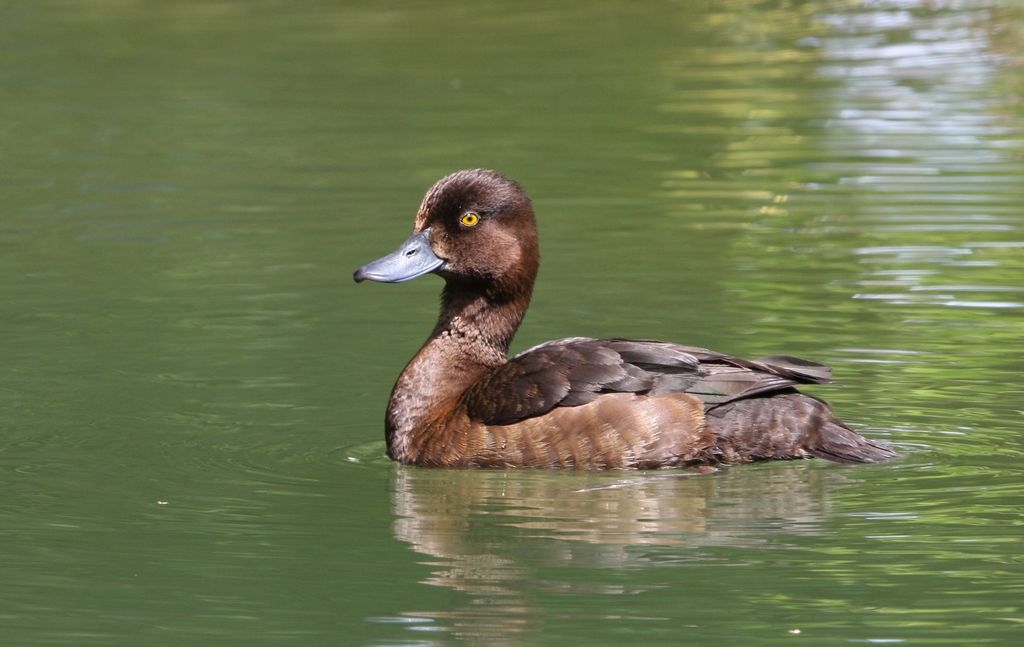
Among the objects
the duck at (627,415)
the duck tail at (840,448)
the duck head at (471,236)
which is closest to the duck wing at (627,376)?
the duck at (627,415)

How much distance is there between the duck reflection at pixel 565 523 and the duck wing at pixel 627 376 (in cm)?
31

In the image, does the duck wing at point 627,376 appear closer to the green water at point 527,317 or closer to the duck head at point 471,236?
the green water at point 527,317

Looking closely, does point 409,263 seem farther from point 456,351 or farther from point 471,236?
point 456,351

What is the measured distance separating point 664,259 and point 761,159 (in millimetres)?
3712

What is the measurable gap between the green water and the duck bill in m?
0.77

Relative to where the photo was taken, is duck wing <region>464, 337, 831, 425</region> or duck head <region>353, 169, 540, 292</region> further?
duck head <region>353, 169, 540, 292</region>

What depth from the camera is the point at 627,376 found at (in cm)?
860

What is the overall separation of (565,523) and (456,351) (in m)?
1.80

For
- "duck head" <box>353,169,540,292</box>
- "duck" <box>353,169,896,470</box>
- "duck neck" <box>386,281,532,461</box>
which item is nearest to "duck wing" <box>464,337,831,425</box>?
"duck" <box>353,169,896,470</box>

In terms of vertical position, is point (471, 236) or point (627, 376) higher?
point (471, 236)

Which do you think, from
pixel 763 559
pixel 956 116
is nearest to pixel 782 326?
pixel 763 559

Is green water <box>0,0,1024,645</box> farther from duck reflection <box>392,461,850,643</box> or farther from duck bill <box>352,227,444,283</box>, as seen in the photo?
duck bill <box>352,227,444,283</box>

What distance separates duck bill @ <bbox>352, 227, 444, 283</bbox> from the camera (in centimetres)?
933

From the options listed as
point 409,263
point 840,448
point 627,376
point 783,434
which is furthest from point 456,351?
point 840,448
